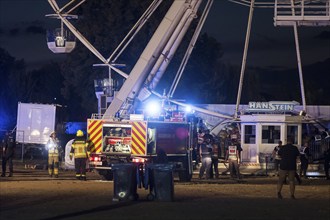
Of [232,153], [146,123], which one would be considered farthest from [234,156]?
[146,123]

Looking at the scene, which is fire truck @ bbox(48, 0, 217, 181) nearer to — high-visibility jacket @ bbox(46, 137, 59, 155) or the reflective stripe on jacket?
the reflective stripe on jacket

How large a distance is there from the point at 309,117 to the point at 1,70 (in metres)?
58.5

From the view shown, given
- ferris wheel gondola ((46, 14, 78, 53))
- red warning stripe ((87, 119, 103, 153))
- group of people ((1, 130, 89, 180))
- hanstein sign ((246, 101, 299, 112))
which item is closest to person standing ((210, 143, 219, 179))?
red warning stripe ((87, 119, 103, 153))

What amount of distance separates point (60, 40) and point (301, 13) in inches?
435

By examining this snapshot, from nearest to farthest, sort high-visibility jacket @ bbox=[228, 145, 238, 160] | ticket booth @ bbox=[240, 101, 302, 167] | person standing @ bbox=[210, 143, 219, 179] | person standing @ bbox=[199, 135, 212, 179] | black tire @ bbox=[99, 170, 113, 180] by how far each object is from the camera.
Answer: black tire @ bbox=[99, 170, 113, 180]
person standing @ bbox=[199, 135, 212, 179]
high-visibility jacket @ bbox=[228, 145, 238, 160]
person standing @ bbox=[210, 143, 219, 179]
ticket booth @ bbox=[240, 101, 302, 167]

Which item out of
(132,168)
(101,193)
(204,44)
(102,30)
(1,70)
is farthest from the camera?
(1,70)

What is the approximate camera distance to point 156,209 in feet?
66.3

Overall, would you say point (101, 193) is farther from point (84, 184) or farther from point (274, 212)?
point (274, 212)

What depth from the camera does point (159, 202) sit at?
22.2 meters

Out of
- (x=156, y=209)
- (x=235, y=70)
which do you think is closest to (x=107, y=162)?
(x=156, y=209)

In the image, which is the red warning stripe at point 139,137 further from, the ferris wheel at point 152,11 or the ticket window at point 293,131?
the ticket window at point 293,131

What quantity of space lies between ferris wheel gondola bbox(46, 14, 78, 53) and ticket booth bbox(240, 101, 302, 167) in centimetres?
1143

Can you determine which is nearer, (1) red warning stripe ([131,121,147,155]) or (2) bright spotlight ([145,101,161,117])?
(1) red warning stripe ([131,121,147,155])

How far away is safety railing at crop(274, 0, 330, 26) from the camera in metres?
37.0
